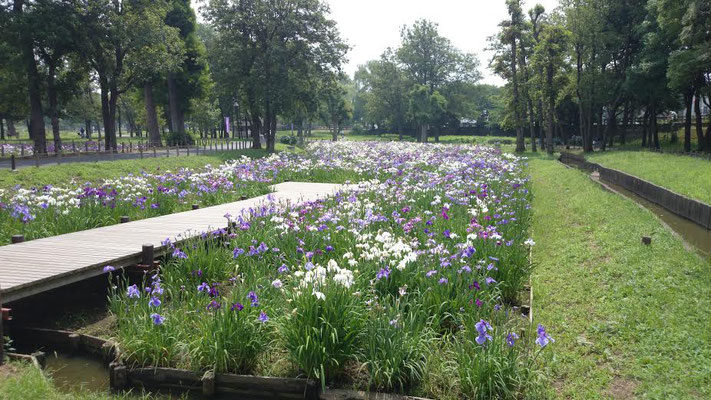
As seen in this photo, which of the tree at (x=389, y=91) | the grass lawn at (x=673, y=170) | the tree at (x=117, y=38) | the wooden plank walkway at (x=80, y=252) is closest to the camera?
the wooden plank walkway at (x=80, y=252)

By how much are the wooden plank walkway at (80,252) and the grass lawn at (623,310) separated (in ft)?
18.8

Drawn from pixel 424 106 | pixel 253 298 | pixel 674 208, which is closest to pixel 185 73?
pixel 424 106

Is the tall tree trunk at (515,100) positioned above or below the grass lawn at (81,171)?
above

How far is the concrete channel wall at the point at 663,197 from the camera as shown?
13.5 m

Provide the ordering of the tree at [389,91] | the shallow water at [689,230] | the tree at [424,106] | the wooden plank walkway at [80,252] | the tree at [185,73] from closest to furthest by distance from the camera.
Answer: the wooden plank walkway at [80,252], the shallow water at [689,230], the tree at [185,73], the tree at [424,106], the tree at [389,91]

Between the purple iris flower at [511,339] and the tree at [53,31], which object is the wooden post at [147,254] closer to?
the purple iris flower at [511,339]

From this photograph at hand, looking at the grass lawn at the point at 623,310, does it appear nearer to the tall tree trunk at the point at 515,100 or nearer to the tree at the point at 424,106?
the tall tree trunk at the point at 515,100

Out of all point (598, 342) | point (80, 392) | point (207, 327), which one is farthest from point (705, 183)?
point (80, 392)

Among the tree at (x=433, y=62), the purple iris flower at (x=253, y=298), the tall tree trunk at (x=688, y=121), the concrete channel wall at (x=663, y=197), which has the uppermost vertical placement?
the tree at (x=433, y=62)

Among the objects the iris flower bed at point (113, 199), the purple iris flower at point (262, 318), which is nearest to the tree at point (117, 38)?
the iris flower bed at point (113, 199)

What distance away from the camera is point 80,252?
7512 mm

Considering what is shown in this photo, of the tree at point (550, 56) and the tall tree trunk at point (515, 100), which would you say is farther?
the tall tree trunk at point (515, 100)

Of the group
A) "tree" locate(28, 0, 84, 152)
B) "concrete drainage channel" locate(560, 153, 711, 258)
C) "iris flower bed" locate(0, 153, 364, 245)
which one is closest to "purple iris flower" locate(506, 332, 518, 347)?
"concrete drainage channel" locate(560, 153, 711, 258)

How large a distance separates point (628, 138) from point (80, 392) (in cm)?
5868
